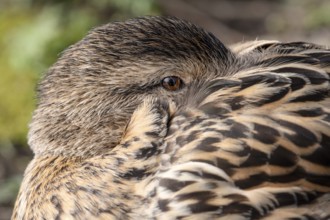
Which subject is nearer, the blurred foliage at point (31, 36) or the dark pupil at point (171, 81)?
the dark pupil at point (171, 81)

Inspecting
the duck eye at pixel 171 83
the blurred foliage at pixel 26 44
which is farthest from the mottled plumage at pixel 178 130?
the blurred foliage at pixel 26 44

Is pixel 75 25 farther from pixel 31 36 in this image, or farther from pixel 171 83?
pixel 171 83

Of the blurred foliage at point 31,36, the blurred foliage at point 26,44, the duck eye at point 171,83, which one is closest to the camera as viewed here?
the duck eye at point 171,83

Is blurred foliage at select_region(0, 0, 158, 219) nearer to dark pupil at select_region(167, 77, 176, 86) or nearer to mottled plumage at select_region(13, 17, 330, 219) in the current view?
mottled plumage at select_region(13, 17, 330, 219)

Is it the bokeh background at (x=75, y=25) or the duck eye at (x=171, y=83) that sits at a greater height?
the bokeh background at (x=75, y=25)

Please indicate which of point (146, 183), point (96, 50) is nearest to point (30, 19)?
point (96, 50)

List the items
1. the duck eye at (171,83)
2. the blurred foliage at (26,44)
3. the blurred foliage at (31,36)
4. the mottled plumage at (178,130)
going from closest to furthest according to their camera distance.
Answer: the mottled plumage at (178,130), the duck eye at (171,83), the blurred foliage at (26,44), the blurred foliage at (31,36)

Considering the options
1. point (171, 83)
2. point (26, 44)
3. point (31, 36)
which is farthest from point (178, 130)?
point (31, 36)

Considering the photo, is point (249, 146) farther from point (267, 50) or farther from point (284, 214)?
point (267, 50)

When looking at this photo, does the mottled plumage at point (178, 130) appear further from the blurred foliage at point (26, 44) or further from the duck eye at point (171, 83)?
the blurred foliage at point (26, 44)
